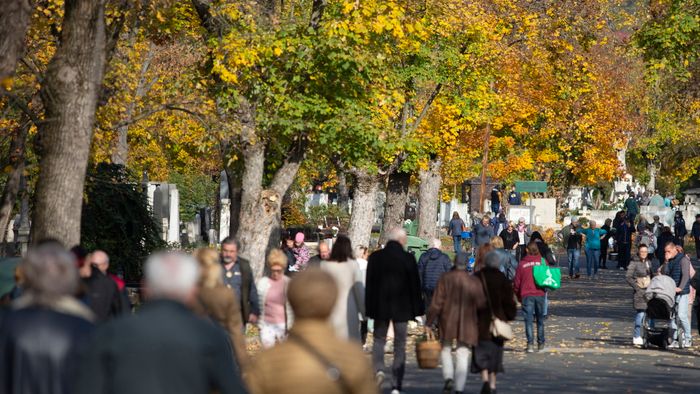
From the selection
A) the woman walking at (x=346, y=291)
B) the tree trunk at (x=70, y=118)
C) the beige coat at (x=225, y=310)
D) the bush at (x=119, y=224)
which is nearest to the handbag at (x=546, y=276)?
the woman walking at (x=346, y=291)

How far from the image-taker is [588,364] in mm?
19406

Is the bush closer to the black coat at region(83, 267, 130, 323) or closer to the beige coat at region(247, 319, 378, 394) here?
the black coat at region(83, 267, 130, 323)

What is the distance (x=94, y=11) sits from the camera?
671 inches

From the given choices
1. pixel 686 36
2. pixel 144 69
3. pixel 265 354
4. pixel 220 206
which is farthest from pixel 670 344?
pixel 220 206

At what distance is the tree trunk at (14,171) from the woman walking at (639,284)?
9.15 metres

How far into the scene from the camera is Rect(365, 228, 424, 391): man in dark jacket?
14961 millimetres

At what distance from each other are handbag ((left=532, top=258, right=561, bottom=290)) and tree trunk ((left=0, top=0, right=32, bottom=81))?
8544 mm

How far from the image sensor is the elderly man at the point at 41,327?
22.5 feet

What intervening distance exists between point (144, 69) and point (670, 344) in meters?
29.4

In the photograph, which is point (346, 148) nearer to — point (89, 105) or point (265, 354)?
point (89, 105)

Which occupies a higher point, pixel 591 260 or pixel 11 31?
pixel 11 31

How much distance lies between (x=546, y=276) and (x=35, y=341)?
46.1ft

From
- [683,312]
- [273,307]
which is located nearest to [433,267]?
[683,312]

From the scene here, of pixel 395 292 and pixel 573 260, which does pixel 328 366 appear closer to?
pixel 395 292
